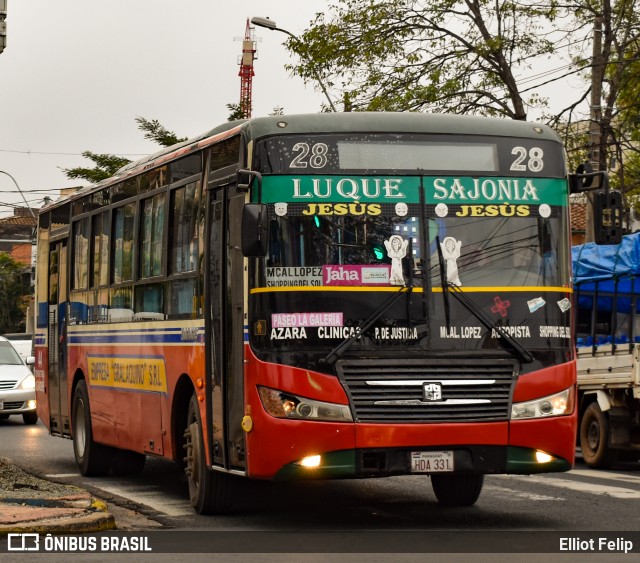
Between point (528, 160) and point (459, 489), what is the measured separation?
3.09m

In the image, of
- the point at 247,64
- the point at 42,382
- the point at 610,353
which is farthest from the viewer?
the point at 247,64

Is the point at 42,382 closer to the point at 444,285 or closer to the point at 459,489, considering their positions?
the point at 459,489

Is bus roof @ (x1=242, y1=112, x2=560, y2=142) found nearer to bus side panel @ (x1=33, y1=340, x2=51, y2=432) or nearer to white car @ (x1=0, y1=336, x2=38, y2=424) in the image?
bus side panel @ (x1=33, y1=340, x2=51, y2=432)

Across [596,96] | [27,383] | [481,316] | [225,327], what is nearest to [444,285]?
[481,316]

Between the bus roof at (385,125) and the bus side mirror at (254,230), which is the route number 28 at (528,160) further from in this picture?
the bus side mirror at (254,230)

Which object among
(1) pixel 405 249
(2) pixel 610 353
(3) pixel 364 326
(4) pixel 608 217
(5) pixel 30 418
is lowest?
(5) pixel 30 418

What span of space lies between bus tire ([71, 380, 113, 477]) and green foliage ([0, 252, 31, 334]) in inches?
2812

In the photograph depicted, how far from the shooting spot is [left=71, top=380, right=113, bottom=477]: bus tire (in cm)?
1586

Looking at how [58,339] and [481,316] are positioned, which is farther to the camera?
[58,339]

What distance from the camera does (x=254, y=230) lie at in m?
10.3

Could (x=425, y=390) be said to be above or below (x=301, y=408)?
above

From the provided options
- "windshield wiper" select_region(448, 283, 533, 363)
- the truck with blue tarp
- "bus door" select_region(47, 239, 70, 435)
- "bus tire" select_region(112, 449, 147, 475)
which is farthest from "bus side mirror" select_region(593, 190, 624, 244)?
"bus door" select_region(47, 239, 70, 435)

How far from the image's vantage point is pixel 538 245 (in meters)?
11.0

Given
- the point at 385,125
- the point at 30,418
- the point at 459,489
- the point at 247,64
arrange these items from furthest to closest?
the point at 247,64 < the point at 30,418 < the point at 459,489 < the point at 385,125
